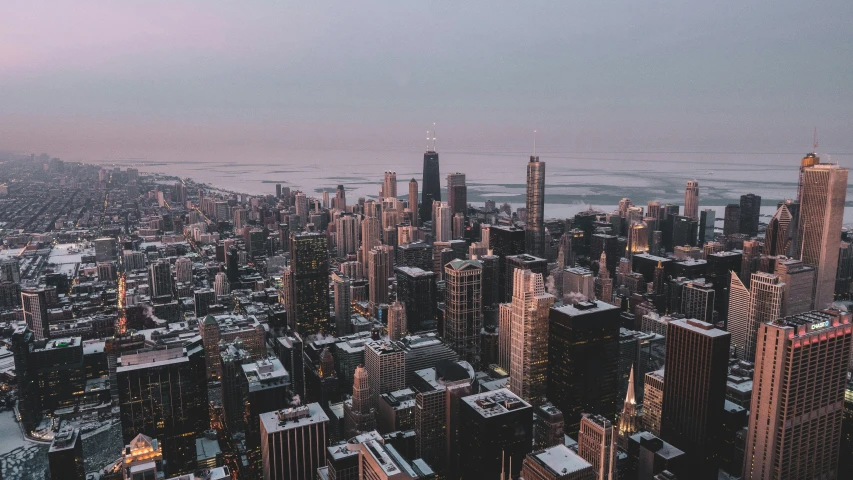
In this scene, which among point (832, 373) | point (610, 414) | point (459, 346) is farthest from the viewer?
point (459, 346)

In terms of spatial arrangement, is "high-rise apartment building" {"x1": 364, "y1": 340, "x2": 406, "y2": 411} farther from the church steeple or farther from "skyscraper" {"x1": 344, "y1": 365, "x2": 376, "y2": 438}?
the church steeple

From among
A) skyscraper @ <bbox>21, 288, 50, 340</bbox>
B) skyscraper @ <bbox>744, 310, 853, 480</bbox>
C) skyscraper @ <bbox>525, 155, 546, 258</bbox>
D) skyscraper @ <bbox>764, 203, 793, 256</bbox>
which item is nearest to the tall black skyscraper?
skyscraper @ <bbox>525, 155, 546, 258</bbox>

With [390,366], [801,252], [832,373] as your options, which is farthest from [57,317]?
[801,252]

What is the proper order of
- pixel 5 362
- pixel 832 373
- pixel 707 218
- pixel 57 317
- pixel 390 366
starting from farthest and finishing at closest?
pixel 707 218
pixel 57 317
pixel 5 362
pixel 390 366
pixel 832 373

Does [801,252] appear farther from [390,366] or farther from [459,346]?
[390,366]

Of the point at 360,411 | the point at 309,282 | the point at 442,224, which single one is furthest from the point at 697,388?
the point at 442,224
